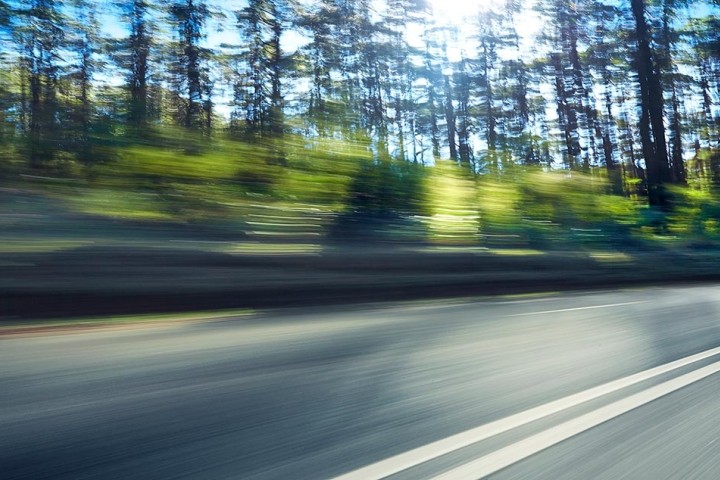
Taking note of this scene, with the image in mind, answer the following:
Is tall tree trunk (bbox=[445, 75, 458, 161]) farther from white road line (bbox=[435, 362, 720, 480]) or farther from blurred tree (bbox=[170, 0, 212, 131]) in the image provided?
white road line (bbox=[435, 362, 720, 480])

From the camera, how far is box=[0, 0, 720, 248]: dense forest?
365 inches

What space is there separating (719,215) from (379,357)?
811 inches

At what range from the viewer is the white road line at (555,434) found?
9.32 feet

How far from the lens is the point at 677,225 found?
20078mm

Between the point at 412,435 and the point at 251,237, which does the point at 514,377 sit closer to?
the point at 412,435

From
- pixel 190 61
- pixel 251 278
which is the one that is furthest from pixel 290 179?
pixel 190 61

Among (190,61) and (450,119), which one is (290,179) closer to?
(190,61)

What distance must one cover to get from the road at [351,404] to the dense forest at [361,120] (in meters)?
3.71

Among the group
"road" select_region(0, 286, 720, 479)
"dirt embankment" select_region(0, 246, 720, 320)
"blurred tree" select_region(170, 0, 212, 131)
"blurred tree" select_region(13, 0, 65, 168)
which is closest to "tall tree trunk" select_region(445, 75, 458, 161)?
"blurred tree" select_region(170, 0, 212, 131)

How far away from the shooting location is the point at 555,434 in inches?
134

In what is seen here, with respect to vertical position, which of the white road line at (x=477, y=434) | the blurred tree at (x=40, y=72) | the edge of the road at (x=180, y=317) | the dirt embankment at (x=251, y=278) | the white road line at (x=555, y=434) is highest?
the blurred tree at (x=40, y=72)

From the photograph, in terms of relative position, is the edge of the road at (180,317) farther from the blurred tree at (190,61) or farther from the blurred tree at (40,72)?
the blurred tree at (190,61)

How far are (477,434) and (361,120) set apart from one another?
10872 mm

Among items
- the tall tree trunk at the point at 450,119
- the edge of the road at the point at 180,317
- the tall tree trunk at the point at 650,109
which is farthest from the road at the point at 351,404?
the tall tree trunk at the point at 450,119
